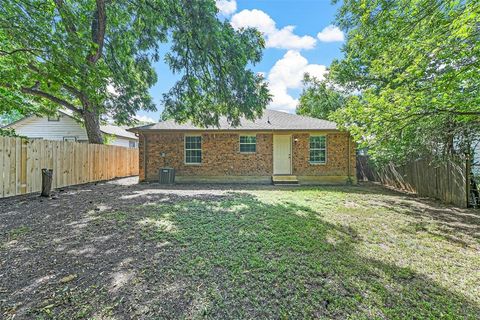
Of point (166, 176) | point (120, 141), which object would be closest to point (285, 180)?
point (166, 176)

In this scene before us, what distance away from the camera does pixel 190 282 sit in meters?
2.60

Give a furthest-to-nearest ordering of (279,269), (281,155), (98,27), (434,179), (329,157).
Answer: (281,155) → (329,157) → (98,27) → (434,179) → (279,269)

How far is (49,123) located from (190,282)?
74.2 feet

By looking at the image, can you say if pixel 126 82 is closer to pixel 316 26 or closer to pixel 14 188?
pixel 14 188

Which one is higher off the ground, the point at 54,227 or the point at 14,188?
the point at 14,188

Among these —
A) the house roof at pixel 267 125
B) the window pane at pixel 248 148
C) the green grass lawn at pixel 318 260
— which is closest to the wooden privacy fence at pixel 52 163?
the house roof at pixel 267 125

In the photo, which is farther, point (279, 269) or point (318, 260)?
point (318, 260)

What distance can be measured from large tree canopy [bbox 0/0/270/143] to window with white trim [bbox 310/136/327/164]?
4.06 metres

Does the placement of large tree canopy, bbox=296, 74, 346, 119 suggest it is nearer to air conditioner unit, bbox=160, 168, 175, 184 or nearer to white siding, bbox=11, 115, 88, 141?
air conditioner unit, bbox=160, 168, 175, 184

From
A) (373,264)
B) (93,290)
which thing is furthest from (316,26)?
(93,290)

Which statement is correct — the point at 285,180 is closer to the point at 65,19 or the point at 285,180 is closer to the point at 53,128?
the point at 65,19

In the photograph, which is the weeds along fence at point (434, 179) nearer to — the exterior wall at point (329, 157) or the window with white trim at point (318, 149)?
the exterior wall at point (329, 157)

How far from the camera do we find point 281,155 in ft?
38.2

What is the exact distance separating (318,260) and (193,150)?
9599 mm
